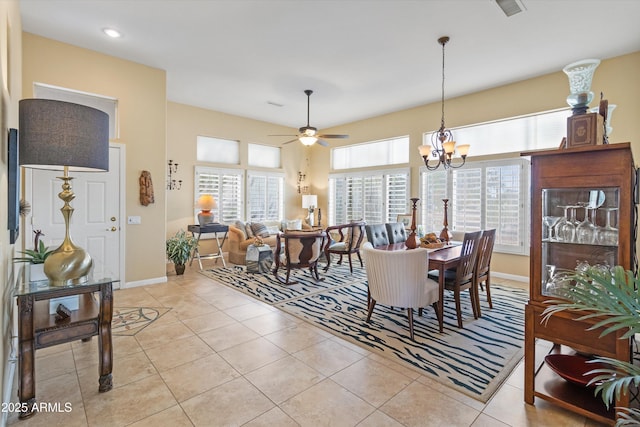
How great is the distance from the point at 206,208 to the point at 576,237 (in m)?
5.99

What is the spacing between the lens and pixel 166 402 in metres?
2.05

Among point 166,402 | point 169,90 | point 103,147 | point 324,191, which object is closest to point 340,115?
point 324,191

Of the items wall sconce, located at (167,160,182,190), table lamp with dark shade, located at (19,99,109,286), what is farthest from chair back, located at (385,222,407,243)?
wall sconce, located at (167,160,182,190)

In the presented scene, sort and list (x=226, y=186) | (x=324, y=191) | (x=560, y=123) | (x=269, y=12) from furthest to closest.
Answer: (x=324, y=191)
(x=226, y=186)
(x=560, y=123)
(x=269, y=12)

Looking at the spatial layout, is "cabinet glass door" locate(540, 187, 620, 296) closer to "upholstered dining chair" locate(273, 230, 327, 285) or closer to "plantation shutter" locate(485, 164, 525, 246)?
"upholstered dining chair" locate(273, 230, 327, 285)

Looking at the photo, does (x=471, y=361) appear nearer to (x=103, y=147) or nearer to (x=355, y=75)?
(x=103, y=147)

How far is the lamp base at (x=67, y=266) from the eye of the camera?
203 cm

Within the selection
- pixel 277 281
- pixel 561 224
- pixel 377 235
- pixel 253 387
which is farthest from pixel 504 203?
pixel 253 387

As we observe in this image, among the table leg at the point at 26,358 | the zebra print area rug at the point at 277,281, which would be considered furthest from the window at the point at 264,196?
the table leg at the point at 26,358

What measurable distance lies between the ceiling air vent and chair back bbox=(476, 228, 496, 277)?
7.80 feet

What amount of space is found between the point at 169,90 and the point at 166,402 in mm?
5480

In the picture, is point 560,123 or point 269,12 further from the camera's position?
point 560,123

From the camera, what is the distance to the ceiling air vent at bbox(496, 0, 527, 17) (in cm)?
310

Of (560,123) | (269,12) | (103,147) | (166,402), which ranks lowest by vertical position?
(166,402)
